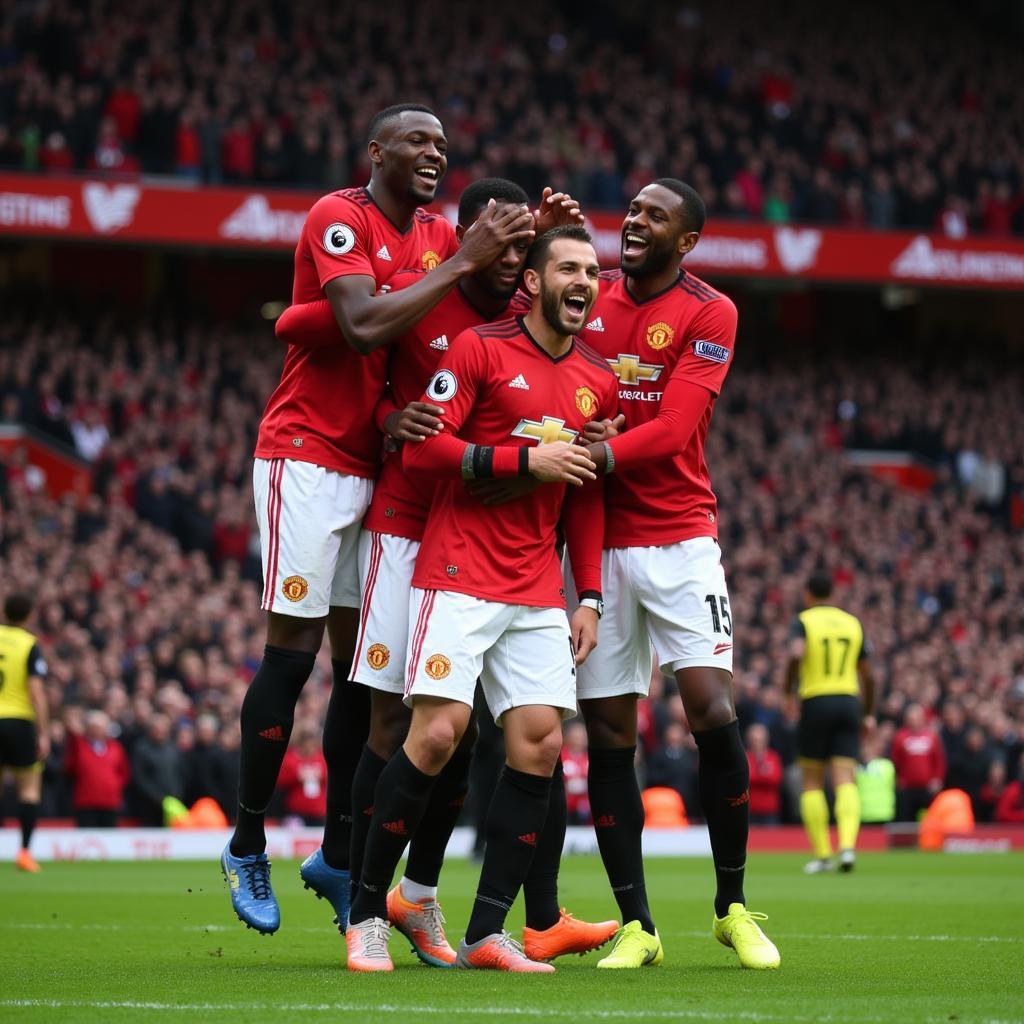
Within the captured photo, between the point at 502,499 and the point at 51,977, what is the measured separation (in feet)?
7.64

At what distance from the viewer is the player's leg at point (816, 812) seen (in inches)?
601

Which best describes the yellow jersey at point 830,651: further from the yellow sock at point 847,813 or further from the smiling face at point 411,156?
the smiling face at point 411,156

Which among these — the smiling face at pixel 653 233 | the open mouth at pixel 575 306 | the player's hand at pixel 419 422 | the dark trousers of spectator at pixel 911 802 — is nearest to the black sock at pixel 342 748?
the player's hand at pixel 419 422

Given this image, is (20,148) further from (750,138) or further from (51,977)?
(51,977)

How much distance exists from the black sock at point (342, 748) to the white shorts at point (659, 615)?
903 millimetres

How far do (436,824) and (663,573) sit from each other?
1306 millimetres

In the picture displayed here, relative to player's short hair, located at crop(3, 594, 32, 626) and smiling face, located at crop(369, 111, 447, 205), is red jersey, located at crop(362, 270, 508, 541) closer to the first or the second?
smiling face, located at crop(369, 111, 447, 205)

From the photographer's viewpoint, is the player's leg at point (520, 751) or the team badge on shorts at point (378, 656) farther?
the team badge on shorts at point (378, 656)

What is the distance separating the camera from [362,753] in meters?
7.33

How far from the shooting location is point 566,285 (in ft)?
22.7

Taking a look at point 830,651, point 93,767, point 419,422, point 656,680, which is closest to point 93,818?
point 93,767

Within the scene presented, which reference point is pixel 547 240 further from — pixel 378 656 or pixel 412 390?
pixel 378 656

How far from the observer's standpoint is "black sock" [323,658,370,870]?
7508 millimetres

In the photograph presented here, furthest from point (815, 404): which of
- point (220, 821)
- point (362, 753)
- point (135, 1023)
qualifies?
point (135, 1023)
